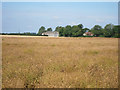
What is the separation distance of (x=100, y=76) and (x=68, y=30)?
2855 inches

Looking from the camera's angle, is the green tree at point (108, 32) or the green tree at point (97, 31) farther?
the green tree at point (97, 31)

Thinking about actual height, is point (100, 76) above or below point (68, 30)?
below

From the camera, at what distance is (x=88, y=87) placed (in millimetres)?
3684

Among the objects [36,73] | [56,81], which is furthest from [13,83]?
[56,81]

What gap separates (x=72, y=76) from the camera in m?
4.42

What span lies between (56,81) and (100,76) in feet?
5.44

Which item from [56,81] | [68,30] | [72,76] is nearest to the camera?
[56,81]

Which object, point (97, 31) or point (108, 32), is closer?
point (108, 32)

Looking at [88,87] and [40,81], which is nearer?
[88,87]

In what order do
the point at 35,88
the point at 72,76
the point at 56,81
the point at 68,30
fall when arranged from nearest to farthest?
the point at 35,88 < the point at 56,81 < the point at 72,76 < the point at 68,30

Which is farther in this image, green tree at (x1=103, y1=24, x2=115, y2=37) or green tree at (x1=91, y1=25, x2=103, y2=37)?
green tree at (x1=91, y1=25, x2=103, y2=37)

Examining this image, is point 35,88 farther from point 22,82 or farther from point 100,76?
point 100,76

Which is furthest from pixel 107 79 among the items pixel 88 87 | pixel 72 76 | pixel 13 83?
pixel 13 83

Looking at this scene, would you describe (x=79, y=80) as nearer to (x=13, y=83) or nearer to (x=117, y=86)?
(x=117, y=86)
